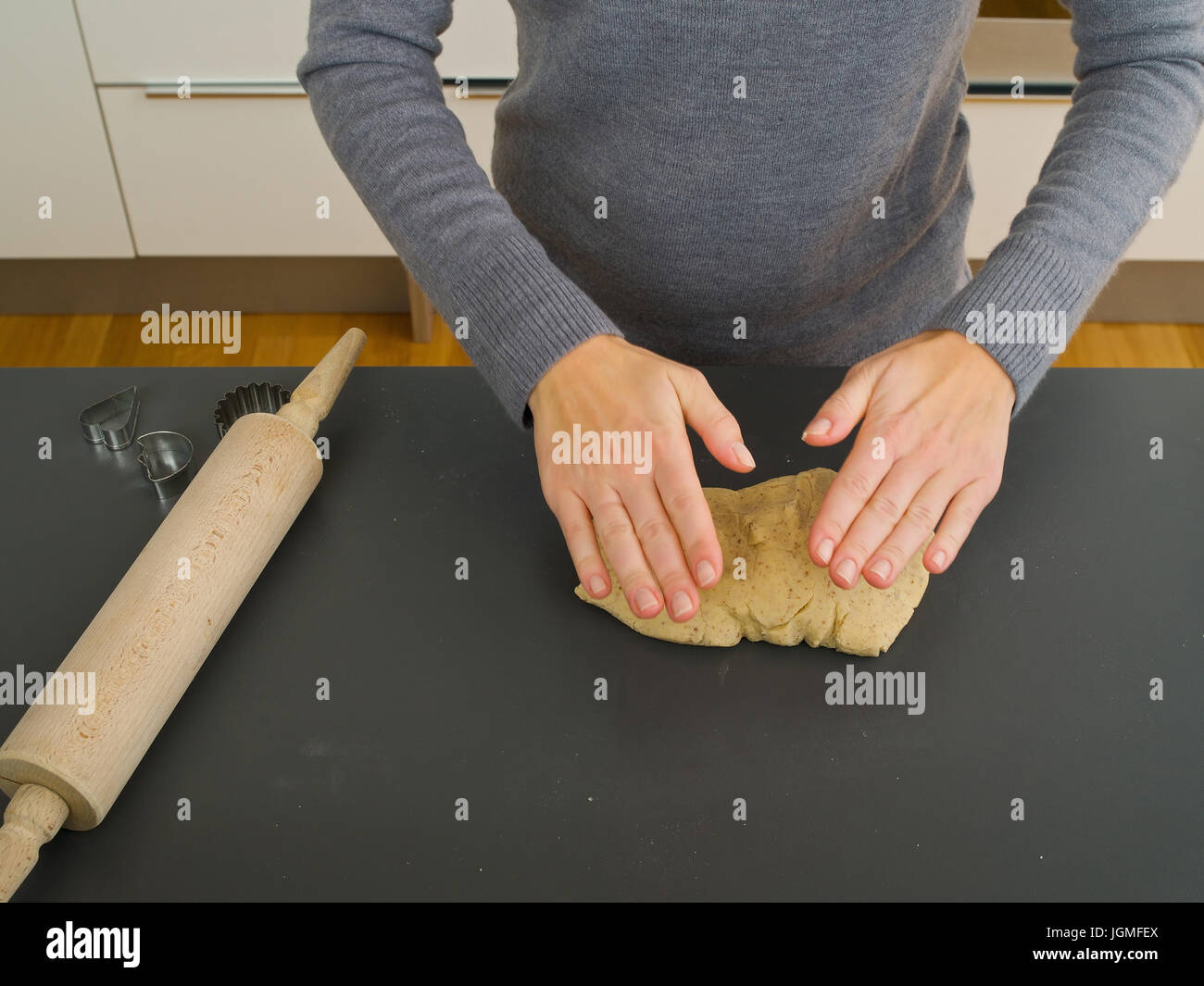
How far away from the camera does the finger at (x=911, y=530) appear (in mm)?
659

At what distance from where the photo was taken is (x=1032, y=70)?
1713mm

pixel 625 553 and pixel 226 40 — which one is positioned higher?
pixel 226 40

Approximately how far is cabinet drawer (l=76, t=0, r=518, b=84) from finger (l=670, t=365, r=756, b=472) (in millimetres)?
1180

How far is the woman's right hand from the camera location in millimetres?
646

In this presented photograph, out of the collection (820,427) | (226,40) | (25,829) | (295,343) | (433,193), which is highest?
(226,40)

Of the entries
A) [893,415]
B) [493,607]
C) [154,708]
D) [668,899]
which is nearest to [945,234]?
[893,415]

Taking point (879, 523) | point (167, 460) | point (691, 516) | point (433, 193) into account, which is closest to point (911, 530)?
point (879, 523)

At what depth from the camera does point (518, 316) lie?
721 millimetres

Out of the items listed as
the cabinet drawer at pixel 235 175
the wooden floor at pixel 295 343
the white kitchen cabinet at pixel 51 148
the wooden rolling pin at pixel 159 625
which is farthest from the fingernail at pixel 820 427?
the white kitchen cabinet at pixel 51 148

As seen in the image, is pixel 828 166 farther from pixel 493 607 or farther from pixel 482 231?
pixel 493 607

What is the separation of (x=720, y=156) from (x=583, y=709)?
45cm

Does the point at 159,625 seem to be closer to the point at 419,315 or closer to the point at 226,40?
the point at 226,40

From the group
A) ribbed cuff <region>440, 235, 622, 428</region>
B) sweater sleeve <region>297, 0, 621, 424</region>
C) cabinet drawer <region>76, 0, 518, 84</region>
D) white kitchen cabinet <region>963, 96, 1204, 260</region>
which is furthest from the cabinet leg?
ribbed cuff <region>440, 235, 622, 428</region>
